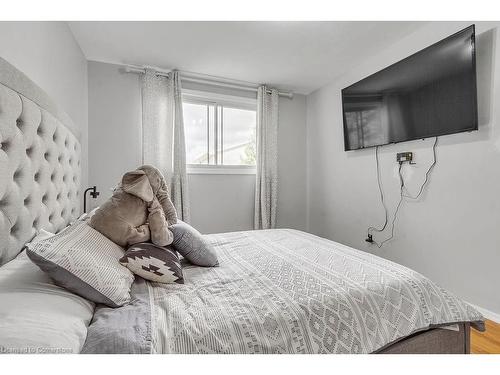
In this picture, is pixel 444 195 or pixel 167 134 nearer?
pixel 444 195

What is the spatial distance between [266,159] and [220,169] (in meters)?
0.67

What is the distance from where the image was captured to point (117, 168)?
292cm

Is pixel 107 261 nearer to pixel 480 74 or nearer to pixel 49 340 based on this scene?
pixel 49 340

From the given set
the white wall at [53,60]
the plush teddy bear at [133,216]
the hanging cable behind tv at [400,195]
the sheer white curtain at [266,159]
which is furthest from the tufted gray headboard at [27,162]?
the hanging cable behind tv at [400,195]

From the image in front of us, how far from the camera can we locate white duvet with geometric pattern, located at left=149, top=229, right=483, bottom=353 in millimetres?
820

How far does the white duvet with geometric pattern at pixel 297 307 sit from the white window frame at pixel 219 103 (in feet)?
6.77

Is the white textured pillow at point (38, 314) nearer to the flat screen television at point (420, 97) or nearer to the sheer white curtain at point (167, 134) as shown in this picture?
the sheer white curtain at point (167, 134)

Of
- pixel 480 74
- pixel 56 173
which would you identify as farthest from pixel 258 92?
pixel 56 173

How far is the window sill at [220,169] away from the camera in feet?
10.7

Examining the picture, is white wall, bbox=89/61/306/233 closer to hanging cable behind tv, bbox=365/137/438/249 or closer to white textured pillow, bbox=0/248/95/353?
hanging cable behind tv, bbox=365/137/438/249

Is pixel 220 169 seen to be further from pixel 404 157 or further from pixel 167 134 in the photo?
pixel 404 157

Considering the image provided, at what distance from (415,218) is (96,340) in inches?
104

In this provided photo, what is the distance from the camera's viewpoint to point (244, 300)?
3.24 feet

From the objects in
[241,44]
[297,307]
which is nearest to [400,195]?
[297,307]
